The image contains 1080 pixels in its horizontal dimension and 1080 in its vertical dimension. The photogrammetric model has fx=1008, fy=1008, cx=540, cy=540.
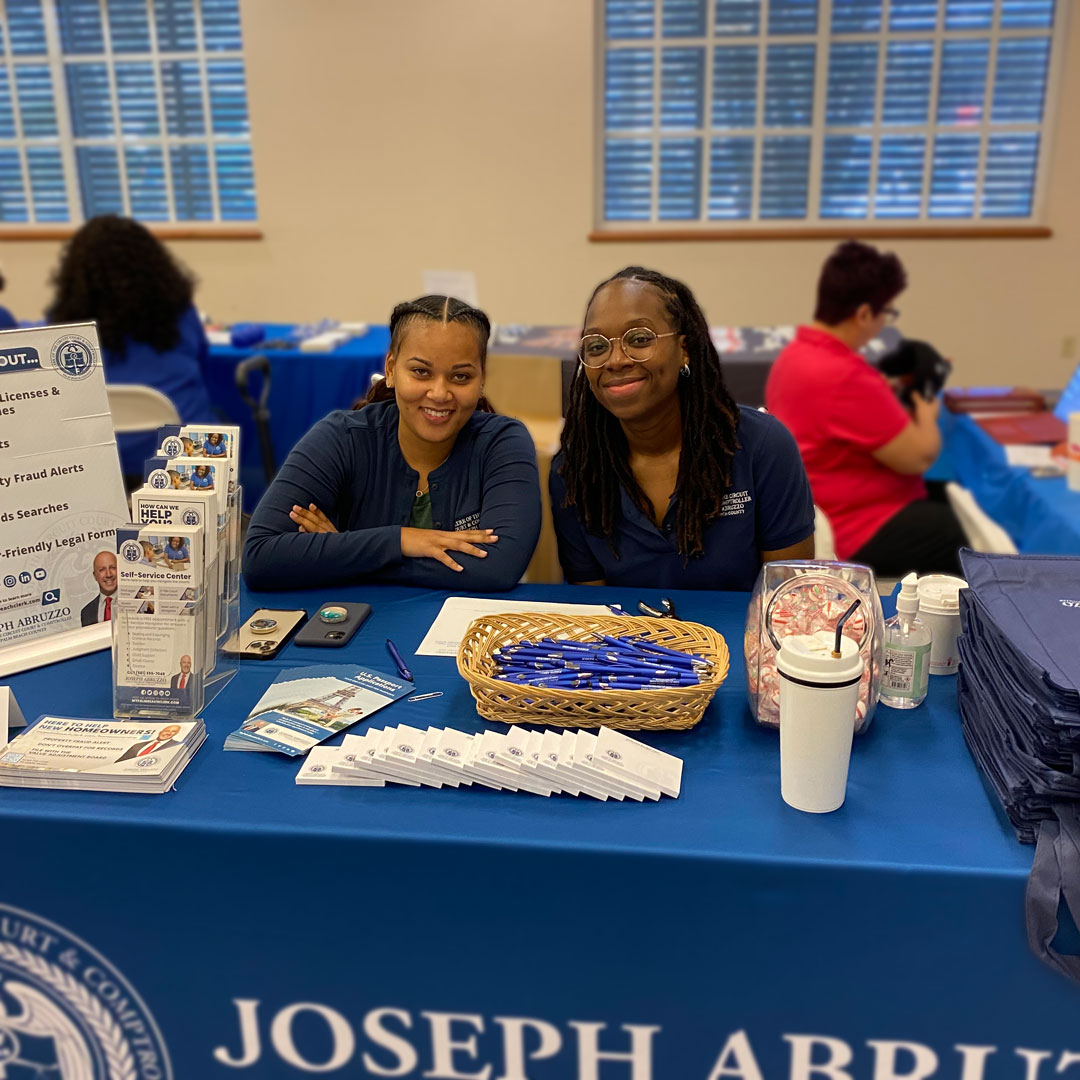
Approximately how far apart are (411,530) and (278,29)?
5.07 metres

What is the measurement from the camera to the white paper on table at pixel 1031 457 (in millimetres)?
2637

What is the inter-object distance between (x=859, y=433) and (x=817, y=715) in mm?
1895

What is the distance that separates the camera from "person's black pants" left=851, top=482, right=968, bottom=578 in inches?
106

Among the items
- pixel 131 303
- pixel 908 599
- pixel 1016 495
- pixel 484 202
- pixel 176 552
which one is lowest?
pixel 1016 495

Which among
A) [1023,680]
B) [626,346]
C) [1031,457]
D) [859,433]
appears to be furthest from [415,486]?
[1031,457]

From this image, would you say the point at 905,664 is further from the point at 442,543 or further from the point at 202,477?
the point at 202,477

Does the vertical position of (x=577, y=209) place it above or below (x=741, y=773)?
above

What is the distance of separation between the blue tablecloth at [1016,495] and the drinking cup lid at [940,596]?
0.96 meters

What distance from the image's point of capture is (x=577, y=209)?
589 centimetres

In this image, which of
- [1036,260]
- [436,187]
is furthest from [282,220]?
[1036,260]

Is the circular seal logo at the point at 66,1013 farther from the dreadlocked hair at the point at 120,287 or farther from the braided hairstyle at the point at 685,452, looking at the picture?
the dreadlocked hair at the point at 120,287

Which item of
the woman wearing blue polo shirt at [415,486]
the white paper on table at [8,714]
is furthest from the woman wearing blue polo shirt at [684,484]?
the white paper on table at [8,714]

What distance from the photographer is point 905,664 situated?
1250 mm

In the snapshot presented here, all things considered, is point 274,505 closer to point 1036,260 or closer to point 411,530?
point 411,530
